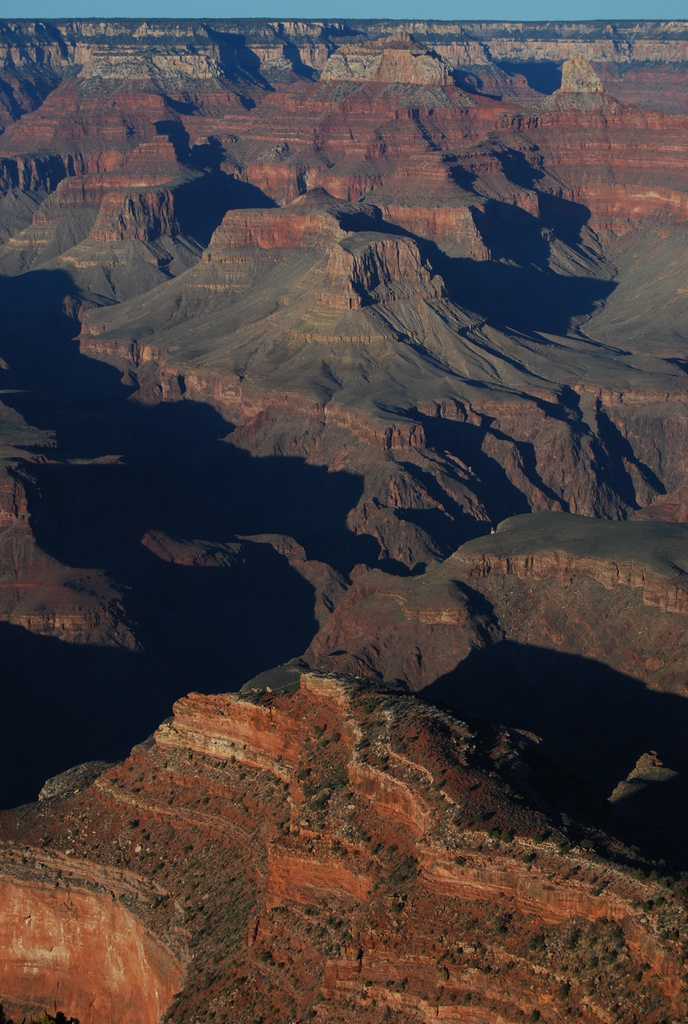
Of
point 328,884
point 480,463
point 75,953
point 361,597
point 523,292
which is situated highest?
point 328,884

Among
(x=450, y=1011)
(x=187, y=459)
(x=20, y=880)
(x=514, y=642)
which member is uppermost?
(x=450, y=1011)

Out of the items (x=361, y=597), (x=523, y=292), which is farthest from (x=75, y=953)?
(x=523, y=292)

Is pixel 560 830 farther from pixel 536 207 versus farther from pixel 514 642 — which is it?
pixel 536 207

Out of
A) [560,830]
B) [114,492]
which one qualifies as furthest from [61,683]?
[560,830]

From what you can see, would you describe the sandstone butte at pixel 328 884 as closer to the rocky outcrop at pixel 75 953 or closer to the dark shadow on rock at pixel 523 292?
the rocky outcrop at pixel 75 953

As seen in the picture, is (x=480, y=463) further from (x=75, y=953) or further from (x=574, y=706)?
(x=75, y=953)
